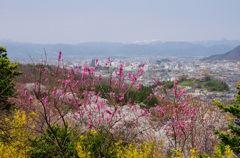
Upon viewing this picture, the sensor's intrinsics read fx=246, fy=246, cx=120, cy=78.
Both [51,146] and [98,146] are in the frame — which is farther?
[98,146]

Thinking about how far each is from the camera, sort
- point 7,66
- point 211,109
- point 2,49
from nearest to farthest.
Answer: point 211,109 → point 7,66 → point 2,49

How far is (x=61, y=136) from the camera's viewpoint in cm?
695

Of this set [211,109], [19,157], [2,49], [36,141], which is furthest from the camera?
[2,49]

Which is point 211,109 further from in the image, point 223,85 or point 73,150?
point 223,85

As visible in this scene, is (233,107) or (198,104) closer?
(233,107)

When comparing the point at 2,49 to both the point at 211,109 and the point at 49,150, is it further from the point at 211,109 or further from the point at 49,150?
the point at 211,109

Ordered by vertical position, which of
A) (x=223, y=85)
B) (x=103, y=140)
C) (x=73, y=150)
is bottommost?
(x=223, y=85)

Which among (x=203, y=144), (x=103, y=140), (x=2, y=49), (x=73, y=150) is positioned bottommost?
(x=203, y=144)

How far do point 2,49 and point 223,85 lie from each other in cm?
6174

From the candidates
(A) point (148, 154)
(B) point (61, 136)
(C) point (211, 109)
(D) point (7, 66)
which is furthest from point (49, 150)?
(C) point (211, 109)

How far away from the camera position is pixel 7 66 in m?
10.1

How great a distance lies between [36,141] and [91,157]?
1.69 metres

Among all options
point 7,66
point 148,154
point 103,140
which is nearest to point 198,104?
point 148,154

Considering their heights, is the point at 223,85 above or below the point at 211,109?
below
